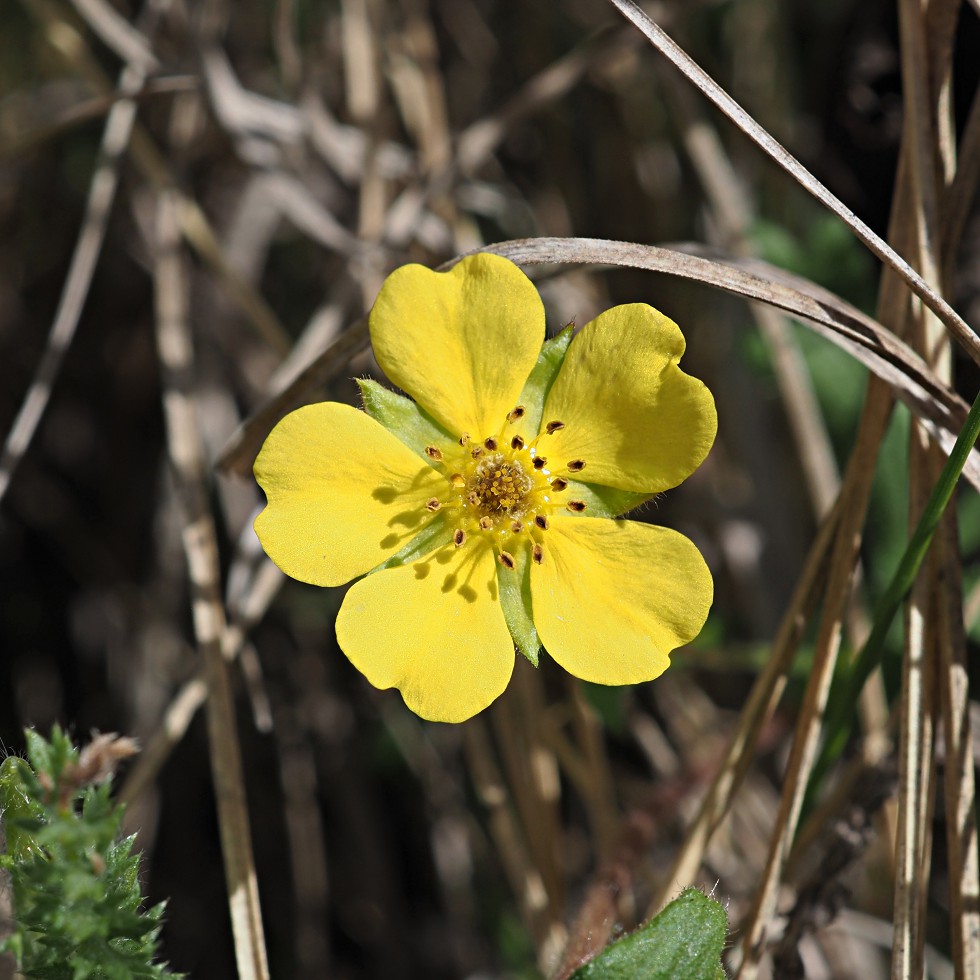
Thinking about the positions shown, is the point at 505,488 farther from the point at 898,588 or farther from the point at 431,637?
the point at 898,588

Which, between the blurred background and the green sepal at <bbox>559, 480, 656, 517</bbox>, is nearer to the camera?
the green sepal at <bbox>559, 480, 656, 517</bbox>

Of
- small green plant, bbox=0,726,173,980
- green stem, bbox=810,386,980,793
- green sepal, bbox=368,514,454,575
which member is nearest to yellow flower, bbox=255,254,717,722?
green sepal, bbox=368,514,454,575

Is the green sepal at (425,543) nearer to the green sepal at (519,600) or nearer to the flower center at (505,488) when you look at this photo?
the flower center at (505,488)

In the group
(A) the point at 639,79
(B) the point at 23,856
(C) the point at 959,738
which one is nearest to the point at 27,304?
(A) the point at 639,79

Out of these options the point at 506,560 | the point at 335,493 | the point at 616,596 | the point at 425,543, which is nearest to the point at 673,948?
the point at 616,596

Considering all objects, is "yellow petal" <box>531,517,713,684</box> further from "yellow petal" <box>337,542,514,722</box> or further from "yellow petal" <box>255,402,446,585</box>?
"yellow petal" <box>255,402,446,585</box>
